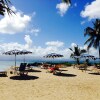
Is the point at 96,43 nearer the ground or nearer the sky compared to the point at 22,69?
nearer the sky

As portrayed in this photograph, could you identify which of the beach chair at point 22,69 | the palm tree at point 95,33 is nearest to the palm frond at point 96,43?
the palm tree at point 95,33

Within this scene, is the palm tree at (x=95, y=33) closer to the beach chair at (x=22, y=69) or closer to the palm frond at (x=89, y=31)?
the palm frond at (x=89, y=31)

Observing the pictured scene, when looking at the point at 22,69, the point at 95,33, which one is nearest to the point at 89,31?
the point at 95,33

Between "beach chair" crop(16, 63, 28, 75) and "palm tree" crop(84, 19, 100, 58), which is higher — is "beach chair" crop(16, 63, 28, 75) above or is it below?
below

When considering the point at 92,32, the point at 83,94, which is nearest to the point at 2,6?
the point at 83,94

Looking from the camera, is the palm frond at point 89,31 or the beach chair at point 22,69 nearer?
the beach chair at point 22,69

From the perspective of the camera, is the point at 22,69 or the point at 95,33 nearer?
the point at 22,69

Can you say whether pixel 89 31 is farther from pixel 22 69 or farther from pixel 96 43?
pixel 22 69

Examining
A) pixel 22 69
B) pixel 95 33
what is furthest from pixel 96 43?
pixel 22 69

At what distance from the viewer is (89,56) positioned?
85.3 ft

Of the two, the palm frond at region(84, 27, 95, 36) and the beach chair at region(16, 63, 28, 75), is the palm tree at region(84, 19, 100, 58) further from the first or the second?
the beach chair at region(16, 63, 28, 75)

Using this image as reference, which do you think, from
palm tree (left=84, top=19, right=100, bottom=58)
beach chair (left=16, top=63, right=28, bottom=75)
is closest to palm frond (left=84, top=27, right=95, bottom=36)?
palm tree (left=84, top=19, right=100, bottom=58)

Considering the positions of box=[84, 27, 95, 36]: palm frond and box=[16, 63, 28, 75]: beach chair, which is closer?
box=[16, 63, 28, 75]: beach chair

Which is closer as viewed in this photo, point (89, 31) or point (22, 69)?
point (22, 69)
